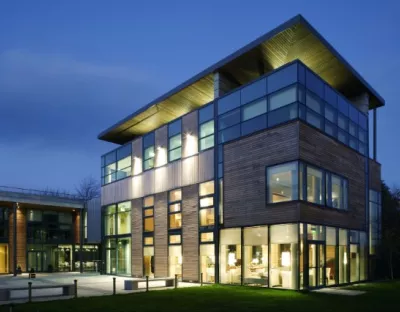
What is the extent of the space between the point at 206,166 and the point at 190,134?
2.55m

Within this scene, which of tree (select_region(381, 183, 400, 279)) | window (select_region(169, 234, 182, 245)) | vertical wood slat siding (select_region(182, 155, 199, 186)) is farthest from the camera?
tree (select_region(381, 183, 400, 279))

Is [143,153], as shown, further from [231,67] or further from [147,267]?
[231,67]

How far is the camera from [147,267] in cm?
3084

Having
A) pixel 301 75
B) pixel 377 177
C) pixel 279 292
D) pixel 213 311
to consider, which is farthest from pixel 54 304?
pixel 377 177

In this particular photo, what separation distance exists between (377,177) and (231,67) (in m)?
12.5

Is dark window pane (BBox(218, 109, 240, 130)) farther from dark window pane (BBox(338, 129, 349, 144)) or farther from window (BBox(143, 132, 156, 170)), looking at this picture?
window (BBox(143, 132, 156, 170))

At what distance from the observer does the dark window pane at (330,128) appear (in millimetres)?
23578

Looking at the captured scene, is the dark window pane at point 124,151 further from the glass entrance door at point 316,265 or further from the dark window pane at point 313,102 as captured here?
the glass entrance door at point 316,265

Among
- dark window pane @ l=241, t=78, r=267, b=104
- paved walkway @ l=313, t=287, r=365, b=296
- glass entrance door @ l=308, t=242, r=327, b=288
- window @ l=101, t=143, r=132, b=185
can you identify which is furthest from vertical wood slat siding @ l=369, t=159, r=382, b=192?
window @ l=101, t=143, r=132, b=185

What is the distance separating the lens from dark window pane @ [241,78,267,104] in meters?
22.9

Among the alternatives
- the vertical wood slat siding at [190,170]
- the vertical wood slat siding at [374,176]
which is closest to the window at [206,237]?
the vertical wood slat siding at [190,170]

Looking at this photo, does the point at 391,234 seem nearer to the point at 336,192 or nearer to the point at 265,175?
the point at 336,192

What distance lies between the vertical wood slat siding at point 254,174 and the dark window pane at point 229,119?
1105 mm

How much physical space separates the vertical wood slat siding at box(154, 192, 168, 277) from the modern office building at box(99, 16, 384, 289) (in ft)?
0.21
